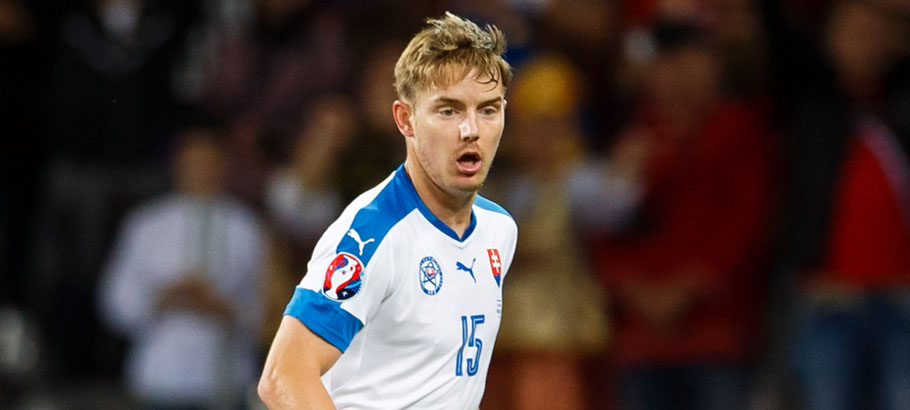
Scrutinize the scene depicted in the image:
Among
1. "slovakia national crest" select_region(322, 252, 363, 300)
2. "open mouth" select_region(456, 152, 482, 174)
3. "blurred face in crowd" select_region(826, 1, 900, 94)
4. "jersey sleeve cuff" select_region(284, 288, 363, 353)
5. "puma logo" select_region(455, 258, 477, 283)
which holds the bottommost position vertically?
"jersey sleeve cuff" select_region(284, 288, 363, 353)

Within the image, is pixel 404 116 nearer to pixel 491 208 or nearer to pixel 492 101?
pixel 492 101

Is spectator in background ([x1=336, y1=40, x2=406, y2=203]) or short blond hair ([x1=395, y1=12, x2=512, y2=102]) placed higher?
spectator in background ([x1=336, y1=40, x2=406, y2=203])

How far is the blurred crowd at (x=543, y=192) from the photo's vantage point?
8688 millimetres

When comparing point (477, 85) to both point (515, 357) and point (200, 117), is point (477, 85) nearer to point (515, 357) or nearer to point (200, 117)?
point (515, 357)

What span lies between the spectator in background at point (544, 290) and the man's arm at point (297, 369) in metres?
4.41

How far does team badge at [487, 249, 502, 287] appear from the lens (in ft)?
16.2

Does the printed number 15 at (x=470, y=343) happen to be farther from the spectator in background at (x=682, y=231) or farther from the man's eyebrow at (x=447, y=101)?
the spectator in background at (x=682, y=231)

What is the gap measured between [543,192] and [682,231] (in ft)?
3.19

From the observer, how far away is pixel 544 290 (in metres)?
8.76

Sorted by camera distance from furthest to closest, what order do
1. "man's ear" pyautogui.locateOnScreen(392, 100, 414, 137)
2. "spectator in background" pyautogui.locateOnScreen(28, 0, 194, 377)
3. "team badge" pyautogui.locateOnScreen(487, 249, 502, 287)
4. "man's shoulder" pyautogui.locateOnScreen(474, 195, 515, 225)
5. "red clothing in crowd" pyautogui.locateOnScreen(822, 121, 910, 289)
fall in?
"spectator in background" pyautogui.locateOnScreen(28, 0, 194, 377) < "red clothing in crowd" pyautogui.locateOnScreen(822, 121, 910, 289) < "man's shoulder" pyautogui.locateOnScreen(474, 195, 515, 225) < "team badge" pyautogui.locateOnScreen(487, 249, 502, 287) < "man's ear" pyautogui.locateOnScreen(392, 100, 414, 137)

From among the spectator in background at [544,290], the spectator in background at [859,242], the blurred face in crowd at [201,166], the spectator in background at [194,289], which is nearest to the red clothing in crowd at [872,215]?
the spectator in background at [859,242]

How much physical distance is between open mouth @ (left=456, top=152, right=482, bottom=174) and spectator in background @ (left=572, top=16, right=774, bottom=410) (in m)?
4.29

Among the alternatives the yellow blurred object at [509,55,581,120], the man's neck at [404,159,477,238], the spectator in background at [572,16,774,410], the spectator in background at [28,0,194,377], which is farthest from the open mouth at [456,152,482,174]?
the spectator in background at [28,0,194,377]

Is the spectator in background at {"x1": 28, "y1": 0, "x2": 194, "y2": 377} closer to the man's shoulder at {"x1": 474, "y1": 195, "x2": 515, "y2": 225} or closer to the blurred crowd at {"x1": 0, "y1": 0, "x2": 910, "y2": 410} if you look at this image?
the blurred crowd at {"x1": 0, "y1": 0, "x2": 910, "y2": 410}
